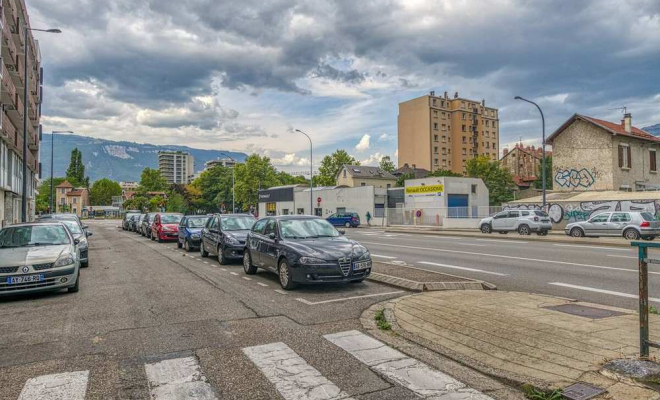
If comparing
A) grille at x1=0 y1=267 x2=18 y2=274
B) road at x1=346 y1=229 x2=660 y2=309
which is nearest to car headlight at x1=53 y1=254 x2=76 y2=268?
grille at x1=0 y1=267 x2=18 y2=274

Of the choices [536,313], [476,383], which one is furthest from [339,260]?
[476,383]

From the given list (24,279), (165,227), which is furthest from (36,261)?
(165,227)

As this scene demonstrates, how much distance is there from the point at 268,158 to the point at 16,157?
54179mm

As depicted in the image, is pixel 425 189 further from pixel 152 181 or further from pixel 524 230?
pixel 152 181

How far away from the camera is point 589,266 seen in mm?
12438

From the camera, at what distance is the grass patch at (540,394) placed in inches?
148

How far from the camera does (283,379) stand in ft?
13.9

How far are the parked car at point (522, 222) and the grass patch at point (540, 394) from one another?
26.6 metres

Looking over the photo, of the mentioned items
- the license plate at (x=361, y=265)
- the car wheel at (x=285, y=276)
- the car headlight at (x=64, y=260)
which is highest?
the car headlight at (x=64, y=260)

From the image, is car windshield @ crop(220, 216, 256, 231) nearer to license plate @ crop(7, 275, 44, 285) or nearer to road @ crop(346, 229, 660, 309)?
road @ crop(346, 229, 660, 309)

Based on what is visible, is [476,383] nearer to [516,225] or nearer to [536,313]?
[536,313]

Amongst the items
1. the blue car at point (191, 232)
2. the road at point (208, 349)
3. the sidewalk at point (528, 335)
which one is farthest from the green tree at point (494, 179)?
the road at point (208, 349)

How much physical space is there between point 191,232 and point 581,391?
54.4ft

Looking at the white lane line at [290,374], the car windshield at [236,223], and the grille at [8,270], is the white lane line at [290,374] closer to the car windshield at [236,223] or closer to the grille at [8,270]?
the grille at [8,270]
